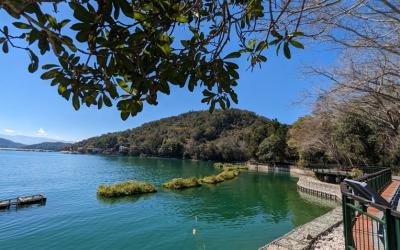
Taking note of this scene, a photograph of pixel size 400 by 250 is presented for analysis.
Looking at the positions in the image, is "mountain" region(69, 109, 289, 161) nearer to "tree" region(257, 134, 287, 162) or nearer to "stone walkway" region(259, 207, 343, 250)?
"tree" region(257, 134, 287, 162)

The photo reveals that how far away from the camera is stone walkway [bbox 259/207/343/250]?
395 inches

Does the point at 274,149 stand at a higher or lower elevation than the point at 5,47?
higher

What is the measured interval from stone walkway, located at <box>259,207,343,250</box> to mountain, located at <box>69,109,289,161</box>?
48.4 metres

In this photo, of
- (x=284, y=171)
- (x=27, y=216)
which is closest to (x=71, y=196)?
(x=27, y=216)

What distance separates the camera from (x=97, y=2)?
57.4 inches

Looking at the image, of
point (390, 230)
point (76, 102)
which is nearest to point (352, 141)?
point (390, 230)

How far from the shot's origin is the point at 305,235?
36.7ft

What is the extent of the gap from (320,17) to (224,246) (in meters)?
11.5

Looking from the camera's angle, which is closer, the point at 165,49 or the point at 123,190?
the point at 165,49

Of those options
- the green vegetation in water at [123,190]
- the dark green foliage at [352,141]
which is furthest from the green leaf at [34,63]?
the dark green foliage at [352,141]

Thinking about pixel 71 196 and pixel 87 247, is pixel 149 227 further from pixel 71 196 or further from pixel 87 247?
pixel 71 196

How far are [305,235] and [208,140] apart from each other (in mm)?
104020

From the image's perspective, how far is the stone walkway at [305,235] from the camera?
10.0m

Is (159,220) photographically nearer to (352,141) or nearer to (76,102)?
(76,102)
